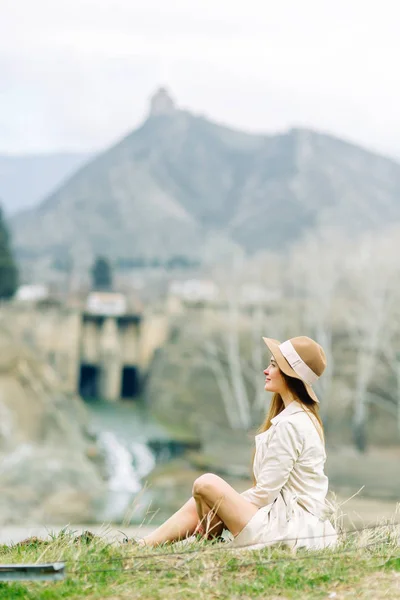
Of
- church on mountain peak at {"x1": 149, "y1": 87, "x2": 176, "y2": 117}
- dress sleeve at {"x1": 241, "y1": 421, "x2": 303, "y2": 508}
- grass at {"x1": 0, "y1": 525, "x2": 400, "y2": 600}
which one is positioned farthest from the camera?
church on mountain peak at {"x1": 149, "y1": 87, "x2": 176, "y2": 117}

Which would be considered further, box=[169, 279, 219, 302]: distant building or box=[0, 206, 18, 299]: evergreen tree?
box=[169, 279, 219, 302]: distant building

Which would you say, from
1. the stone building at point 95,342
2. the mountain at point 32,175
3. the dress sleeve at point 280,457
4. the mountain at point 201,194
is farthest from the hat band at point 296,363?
the mountain at point 32,175

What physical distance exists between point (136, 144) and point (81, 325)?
1488cm

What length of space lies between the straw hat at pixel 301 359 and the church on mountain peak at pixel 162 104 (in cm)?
4282

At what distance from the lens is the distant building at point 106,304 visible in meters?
34.6

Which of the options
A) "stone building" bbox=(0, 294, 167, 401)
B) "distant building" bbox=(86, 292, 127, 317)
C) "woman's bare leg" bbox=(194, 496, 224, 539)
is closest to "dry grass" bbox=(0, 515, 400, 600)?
"woman's bare leg" bbox=(194, 496, 224, 539)

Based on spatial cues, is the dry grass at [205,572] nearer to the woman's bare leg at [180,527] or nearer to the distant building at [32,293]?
the woman's bare leg at [180,527]

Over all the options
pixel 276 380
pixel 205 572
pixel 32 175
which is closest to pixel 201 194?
pixel 32 175

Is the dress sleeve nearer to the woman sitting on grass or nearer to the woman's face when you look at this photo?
the woman sitting on grass

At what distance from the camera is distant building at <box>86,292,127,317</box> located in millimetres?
34594

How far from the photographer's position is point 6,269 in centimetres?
3341

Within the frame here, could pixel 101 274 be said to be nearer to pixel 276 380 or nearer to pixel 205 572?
pixel 276 380

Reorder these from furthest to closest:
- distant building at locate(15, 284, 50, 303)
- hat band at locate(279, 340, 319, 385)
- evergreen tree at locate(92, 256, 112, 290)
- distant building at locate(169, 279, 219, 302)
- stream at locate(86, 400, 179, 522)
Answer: evergreen tree at locate(92, 256, 112, 290) < distant building at locate(169, 279, 219, 302) < distant building at locate(15, 284, 50, 303) < stream at locate(86, 400, 179, 522) < hat band at locate(279, 340, 319, 385)

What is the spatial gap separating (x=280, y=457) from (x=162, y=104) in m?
43.3
